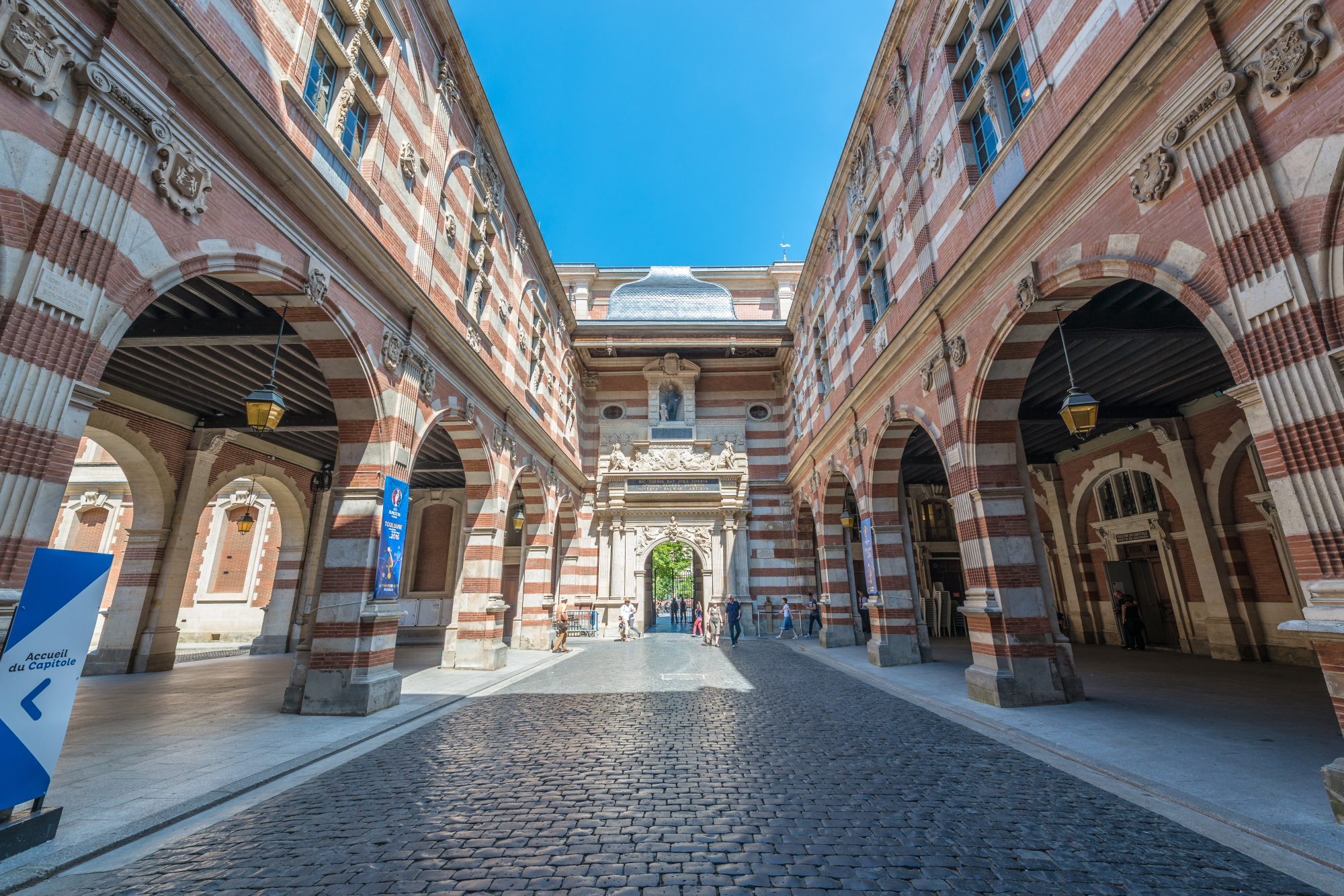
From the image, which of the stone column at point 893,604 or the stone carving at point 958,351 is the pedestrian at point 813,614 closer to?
the stone column at point 893,604

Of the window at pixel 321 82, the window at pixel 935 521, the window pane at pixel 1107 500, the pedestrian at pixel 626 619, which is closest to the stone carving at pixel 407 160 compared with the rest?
the window at pixel 321 82

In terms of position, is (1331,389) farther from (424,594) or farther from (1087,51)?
(424,594)

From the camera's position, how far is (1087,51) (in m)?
6.16

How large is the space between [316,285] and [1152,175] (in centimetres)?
920

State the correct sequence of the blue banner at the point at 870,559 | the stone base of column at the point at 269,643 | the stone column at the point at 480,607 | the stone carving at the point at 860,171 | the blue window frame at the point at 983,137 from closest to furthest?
the blue window frame at the point at 983,137 → the stone column at the point at 480,607 → the blue banner at the point at 870,559 → the stone carving at the point at 860,171 → the stone base of column at the point at 269,643

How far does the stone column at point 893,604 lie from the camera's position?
12.2 metres

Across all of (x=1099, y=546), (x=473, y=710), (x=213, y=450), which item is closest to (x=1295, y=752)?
(x=473, y=710)

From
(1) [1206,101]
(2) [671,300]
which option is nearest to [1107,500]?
(1) [1206,101]

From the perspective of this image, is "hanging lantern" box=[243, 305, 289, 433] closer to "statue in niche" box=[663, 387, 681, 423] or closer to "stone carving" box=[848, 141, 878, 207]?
"stone carving" box=[848, 141, 878, 207]

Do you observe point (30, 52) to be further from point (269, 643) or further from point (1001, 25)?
point (269, 643)

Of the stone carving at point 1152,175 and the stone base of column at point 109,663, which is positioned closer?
the stone carving at point 1152,175

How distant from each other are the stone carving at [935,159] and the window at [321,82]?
9.77 metres

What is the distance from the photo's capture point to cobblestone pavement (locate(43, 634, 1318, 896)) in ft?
10.3

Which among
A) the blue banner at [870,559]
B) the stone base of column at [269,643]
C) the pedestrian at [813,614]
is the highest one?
the blue banner at [870,559]
